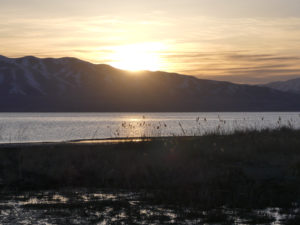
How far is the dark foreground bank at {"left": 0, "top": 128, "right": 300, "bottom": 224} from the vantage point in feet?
38.5

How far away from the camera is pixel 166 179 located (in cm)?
1595

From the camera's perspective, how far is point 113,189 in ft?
48.9

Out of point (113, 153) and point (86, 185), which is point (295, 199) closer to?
point (86, 185)

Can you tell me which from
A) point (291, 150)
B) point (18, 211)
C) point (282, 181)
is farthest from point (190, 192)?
point (291, 150)

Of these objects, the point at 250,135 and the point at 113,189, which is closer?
the point at 113,189

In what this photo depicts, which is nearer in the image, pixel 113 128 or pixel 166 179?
pixel 166 179

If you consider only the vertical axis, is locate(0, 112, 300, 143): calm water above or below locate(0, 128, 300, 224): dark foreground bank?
below

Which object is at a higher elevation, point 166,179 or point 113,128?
point 166,179

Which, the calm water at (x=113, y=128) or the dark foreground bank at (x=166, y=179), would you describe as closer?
the dark foreground bank at (x=166, y=179)

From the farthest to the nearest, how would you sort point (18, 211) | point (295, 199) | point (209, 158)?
1. point (209, 158)
2. point (295, 199)
3. point (18, 211)

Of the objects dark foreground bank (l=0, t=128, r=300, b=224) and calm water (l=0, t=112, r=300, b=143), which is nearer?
dark foreground bank (l=0, t=128, r=300, b=224)

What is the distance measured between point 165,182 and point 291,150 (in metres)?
7.99

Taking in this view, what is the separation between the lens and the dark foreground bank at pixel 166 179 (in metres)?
11.7

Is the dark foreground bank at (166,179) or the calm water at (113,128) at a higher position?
the dark foreground bank at (166,179)
